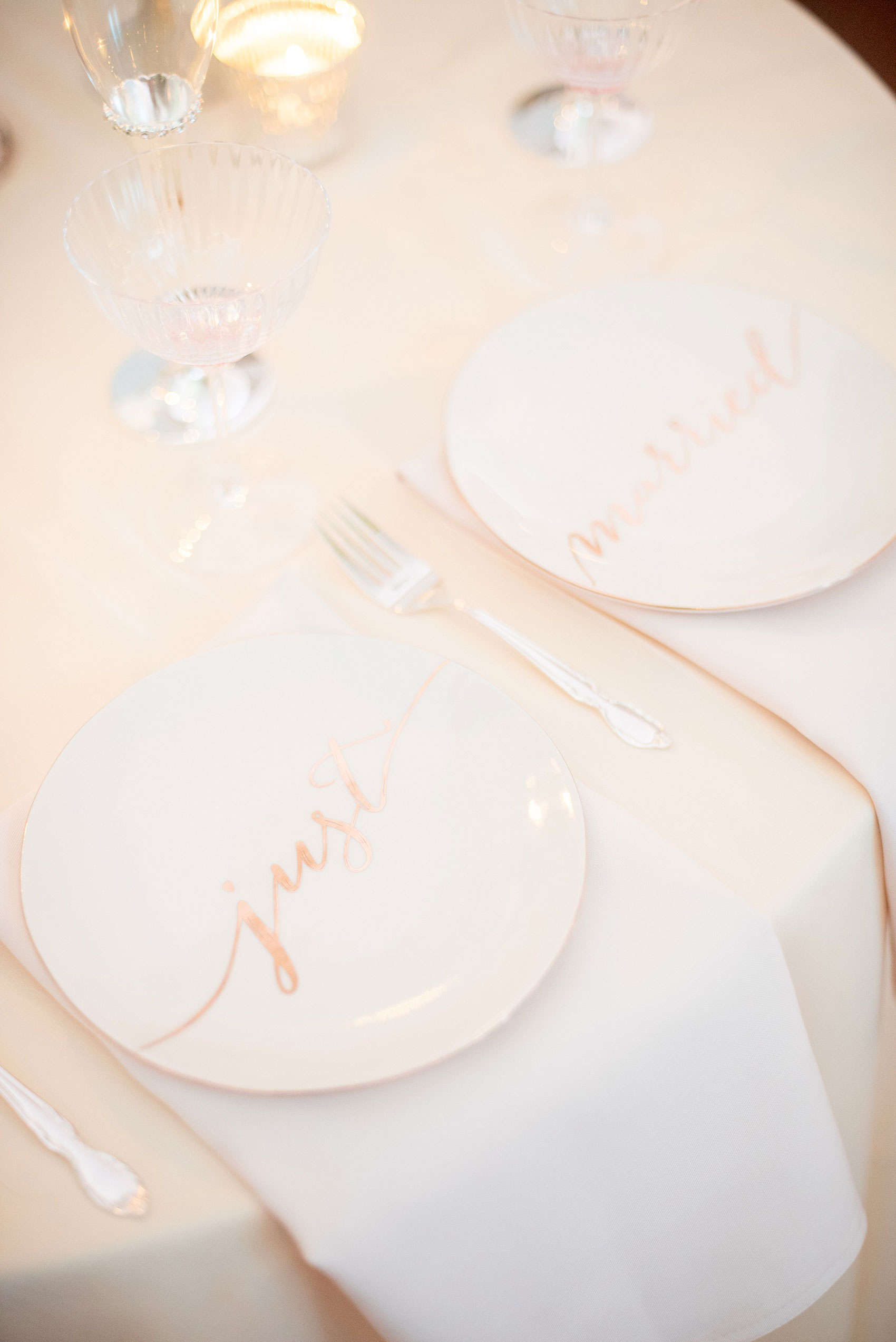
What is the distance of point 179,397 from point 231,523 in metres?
0.14

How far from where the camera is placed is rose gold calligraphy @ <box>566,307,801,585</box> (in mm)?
654

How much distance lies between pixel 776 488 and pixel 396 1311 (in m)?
0.53

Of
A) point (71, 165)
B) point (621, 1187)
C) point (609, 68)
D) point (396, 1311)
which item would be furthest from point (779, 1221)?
point (71, 165)

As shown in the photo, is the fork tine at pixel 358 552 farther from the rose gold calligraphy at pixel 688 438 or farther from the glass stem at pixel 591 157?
the glass stem at pixel 591 157

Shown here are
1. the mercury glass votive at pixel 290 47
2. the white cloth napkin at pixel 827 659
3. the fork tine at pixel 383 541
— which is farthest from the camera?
the mercury glass votive at pixel 290 47

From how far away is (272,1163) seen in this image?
449 mm

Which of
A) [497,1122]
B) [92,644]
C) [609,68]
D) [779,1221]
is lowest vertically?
[779,1221]

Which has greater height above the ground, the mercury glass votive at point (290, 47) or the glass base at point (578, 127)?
the mercury glass votive at point (290, 47)

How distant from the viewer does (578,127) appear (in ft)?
3.22

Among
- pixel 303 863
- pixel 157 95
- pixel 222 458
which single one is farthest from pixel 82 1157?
pixel 157 95

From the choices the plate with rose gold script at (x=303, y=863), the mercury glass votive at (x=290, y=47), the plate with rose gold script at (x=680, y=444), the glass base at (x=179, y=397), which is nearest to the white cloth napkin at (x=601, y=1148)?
the plate with rose gold script at (x=303, y=863)

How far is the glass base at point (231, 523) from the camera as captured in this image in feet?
2.27

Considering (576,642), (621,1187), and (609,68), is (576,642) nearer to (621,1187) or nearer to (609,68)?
(621,1187)

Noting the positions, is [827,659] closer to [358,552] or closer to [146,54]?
[358,552]
